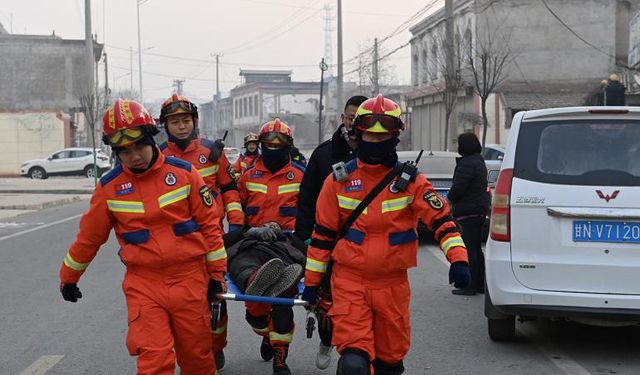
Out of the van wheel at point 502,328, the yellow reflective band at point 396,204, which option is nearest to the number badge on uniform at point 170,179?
the yellow reflective band at point 396,204

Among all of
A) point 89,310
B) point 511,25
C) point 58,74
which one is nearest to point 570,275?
point 89,310

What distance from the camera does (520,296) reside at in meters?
6.16

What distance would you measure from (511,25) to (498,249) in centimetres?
3023

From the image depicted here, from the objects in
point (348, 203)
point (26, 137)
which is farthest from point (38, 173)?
point (348, 203)

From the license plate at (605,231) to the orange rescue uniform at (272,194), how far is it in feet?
Answer: 6.70

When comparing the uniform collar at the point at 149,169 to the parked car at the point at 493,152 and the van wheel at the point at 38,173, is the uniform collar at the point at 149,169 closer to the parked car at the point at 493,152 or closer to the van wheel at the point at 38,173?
the parked car at the point at 493,152

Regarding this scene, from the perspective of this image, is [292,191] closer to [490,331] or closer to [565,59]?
[490,331]

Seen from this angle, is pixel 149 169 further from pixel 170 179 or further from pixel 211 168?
pixel 211 168

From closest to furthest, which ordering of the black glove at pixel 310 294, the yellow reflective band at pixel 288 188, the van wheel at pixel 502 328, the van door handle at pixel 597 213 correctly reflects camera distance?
the black glove at pixel 310 294 → the van door handle at pixel 597 213 → the yellow reflective band at pixel 288 188 → the van wheel at pixel 502 328

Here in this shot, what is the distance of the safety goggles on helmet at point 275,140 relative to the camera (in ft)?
20.5

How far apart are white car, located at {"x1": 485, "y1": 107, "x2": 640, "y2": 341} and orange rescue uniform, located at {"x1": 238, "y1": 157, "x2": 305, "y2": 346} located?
1507 mm

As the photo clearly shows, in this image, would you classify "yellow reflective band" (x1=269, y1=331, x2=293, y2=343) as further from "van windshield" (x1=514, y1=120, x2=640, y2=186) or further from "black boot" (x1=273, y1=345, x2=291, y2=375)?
"van windshield" (x1=514, y1=120, x2=640, y2=186)

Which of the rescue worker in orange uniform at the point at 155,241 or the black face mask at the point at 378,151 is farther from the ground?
the black face mask at the point at 378,151

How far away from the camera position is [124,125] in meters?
4.45
